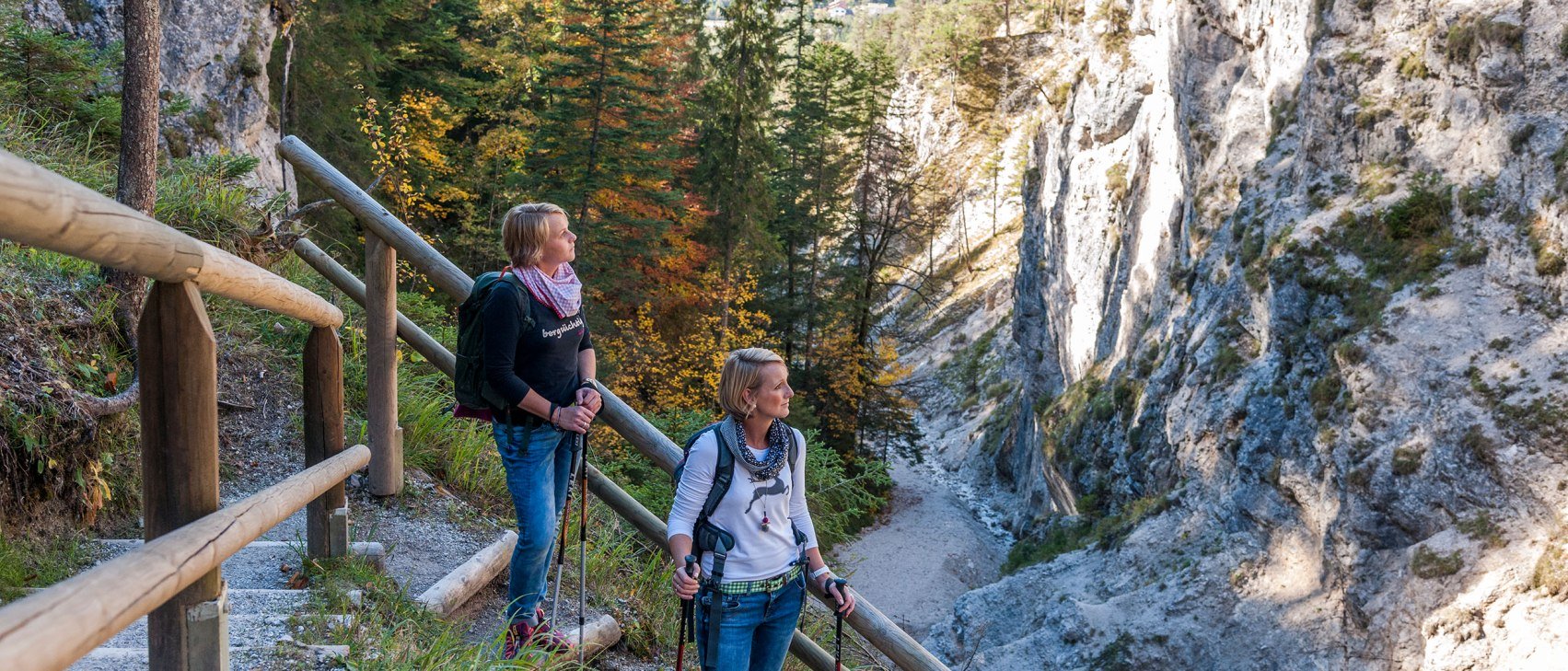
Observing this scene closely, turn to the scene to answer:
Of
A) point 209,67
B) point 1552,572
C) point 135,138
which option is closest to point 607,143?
point 209,67

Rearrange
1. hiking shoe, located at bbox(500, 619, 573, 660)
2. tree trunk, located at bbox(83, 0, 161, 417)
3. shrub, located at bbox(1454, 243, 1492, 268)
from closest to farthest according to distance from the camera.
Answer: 1. hiking shoe, located at bbox(500, 619, 573, 660)
2. tree trunk, located at bbox(83, 0, 161, 417)
3. shrub, located at bbox(1454, 243, 1492, 268)

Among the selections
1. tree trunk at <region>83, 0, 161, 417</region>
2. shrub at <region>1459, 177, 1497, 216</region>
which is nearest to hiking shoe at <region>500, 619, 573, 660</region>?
tree trunk at <region>83, 0, 161, 417</region>

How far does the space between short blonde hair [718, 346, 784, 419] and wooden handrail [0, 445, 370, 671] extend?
1421 millimetres

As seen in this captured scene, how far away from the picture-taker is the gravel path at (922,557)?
782 inches

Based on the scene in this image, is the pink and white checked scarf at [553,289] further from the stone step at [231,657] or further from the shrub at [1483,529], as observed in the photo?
the shrub at [1483,529]

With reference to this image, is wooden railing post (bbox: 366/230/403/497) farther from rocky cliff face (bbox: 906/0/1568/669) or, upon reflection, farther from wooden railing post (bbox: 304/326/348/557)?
rocky cliff face (bbox: 906/0/1568/669)

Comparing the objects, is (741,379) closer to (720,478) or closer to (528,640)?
(720,478)

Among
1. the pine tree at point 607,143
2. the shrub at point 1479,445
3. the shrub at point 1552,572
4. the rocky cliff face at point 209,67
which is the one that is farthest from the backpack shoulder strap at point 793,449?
the pine tree at point 607,143

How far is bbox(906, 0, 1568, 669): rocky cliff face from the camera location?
7879 millimetres

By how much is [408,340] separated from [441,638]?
2547 mm

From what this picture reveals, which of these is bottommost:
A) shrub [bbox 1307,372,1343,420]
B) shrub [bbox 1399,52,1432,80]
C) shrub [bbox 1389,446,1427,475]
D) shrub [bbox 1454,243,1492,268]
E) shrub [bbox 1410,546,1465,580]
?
shrub [bbox 1410,546,1465,580]

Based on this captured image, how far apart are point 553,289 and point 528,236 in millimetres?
225

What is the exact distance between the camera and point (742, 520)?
344 centimetres

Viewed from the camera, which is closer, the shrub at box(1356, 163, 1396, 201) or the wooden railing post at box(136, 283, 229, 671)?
the wooden railing post at box(136, 283, 229, 671)
